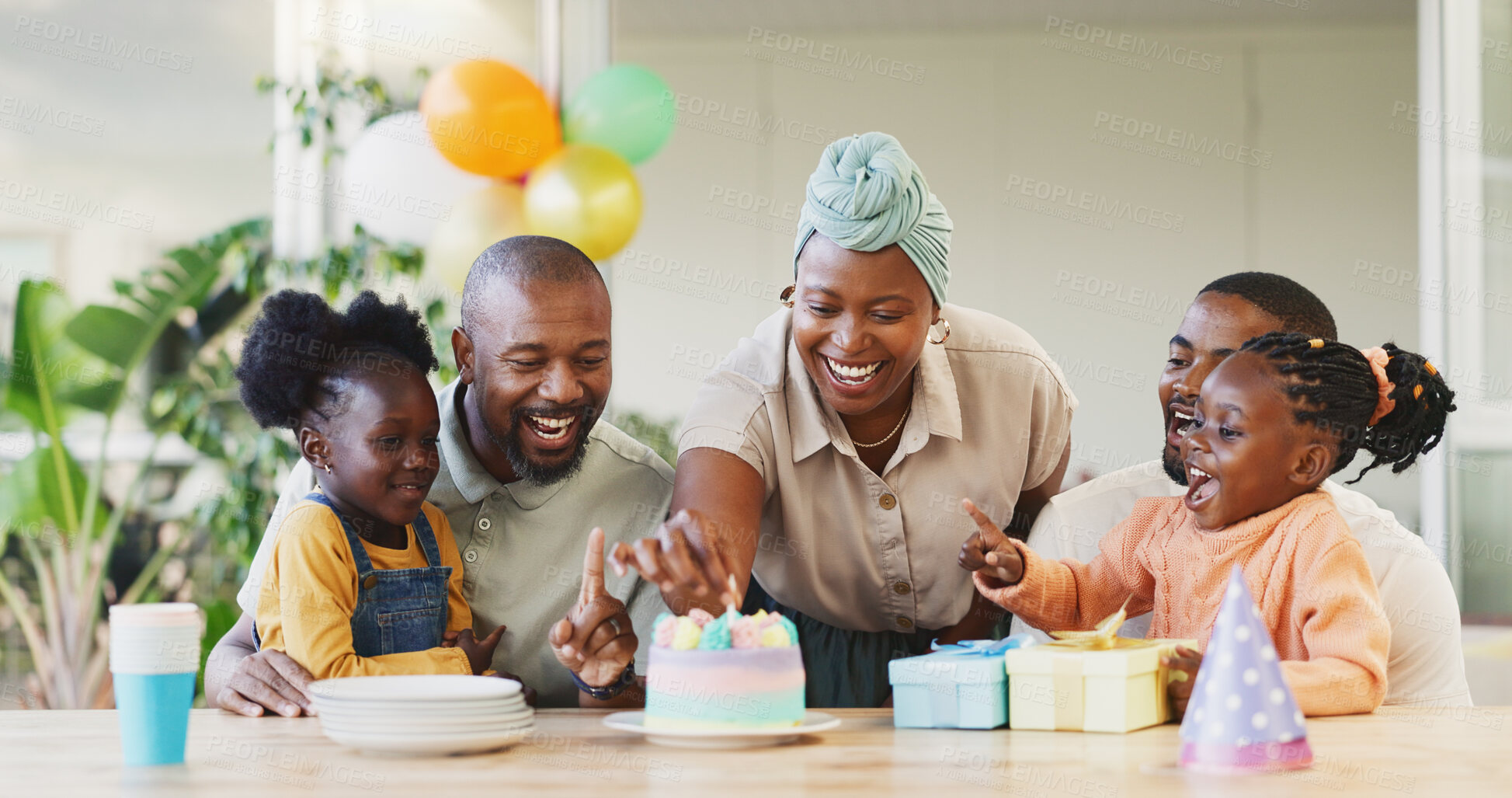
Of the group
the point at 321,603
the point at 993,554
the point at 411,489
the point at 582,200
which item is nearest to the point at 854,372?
the point at 993,554

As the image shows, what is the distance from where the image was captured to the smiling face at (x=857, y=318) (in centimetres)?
194

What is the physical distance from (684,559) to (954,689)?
1.22 feet

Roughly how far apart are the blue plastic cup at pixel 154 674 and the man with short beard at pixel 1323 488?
1.32 meters

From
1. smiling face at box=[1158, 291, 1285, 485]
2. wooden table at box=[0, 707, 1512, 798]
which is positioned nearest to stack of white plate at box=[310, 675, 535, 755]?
wooden table at box=[0, 707, 1512, 798]

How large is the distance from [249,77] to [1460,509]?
4.74 meters

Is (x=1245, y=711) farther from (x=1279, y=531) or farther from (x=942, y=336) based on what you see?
(x=942, y=336)

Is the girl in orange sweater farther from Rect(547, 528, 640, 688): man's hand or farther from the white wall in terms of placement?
the white wall

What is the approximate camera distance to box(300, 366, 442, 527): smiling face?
1938 millimetres

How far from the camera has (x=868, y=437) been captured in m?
2.21

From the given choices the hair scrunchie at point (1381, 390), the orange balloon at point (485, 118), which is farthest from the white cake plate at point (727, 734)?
the orange balloon at point (485, 118)

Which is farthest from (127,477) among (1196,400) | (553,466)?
(1196,400)

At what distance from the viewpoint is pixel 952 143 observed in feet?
19.0

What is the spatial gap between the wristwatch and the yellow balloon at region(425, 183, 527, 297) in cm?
216

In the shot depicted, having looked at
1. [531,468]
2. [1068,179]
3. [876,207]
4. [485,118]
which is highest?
[1068,179]
